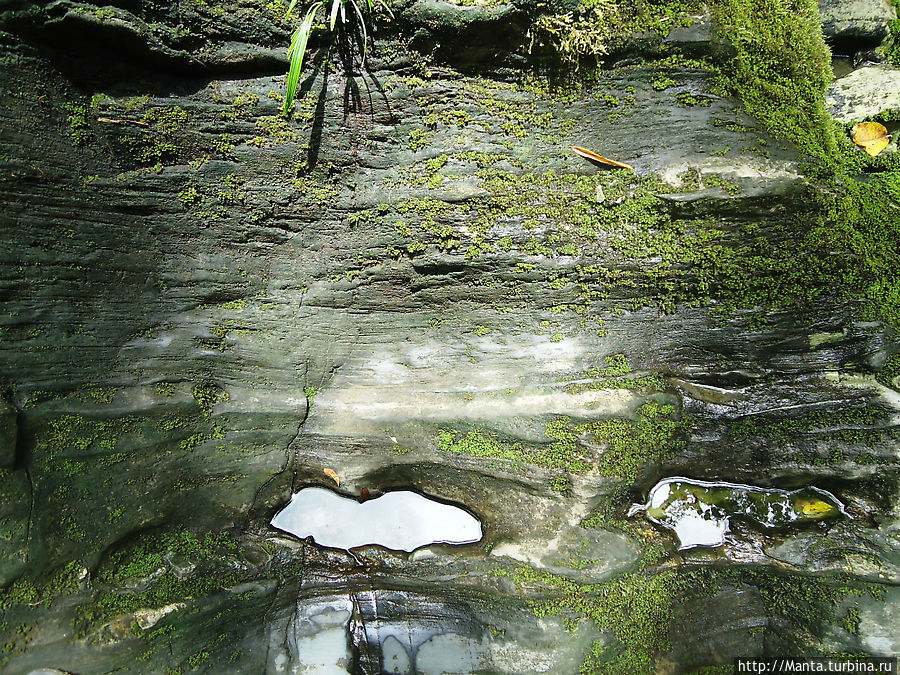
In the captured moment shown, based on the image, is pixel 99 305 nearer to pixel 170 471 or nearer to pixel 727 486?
pixel 170 471

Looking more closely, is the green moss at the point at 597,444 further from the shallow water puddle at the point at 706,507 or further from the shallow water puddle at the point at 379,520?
the shallow water puddle at the point at 379,520

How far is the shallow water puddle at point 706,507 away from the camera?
12.6 feet

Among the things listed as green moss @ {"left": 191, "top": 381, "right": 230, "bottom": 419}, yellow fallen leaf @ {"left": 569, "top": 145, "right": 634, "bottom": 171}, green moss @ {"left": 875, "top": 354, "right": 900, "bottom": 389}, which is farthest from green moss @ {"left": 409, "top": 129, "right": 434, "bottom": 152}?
green moss @ {"left": 875, "top": 354, "right": 900, "bottom": 389}

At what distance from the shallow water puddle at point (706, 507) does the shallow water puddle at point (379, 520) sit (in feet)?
4.64

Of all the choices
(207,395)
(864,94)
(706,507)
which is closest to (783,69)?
(864,94)

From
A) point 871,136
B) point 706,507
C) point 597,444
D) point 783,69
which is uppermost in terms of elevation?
point 783,69

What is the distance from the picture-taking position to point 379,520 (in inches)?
162

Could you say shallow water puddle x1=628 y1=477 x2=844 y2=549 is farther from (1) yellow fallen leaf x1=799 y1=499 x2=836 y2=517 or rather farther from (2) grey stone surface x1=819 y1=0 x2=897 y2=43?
(2) grey stone surface x1=819 y1=0 x2=897 y2=43

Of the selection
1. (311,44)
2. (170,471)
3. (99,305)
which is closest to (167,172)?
(99,305)

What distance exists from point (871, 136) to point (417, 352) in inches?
128

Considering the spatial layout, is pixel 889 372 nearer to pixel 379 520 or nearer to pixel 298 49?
pixel 379 520

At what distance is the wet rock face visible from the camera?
2.90 m

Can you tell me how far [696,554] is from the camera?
3857mm

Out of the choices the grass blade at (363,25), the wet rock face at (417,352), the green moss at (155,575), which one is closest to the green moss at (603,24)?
the wet rock face at (417,352)
